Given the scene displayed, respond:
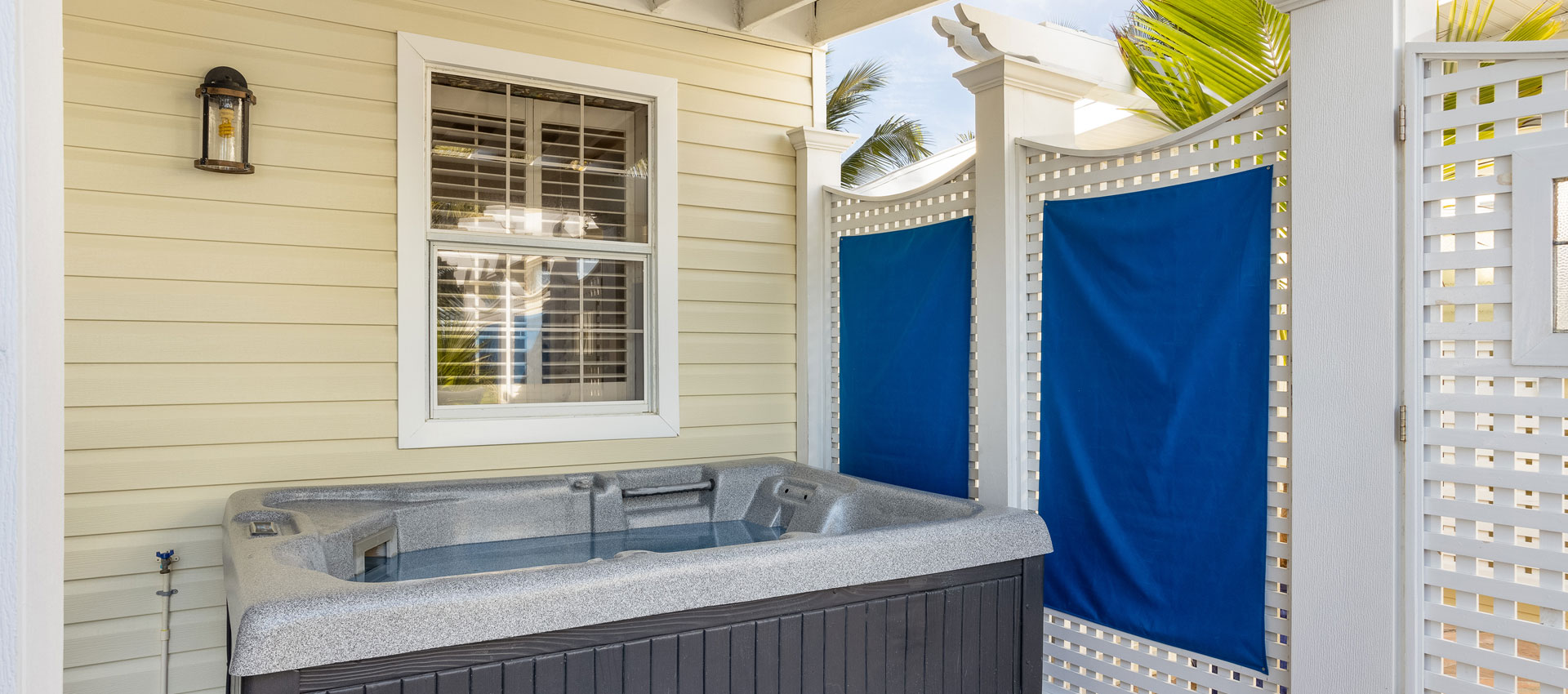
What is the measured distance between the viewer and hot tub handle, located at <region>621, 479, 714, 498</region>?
336cm

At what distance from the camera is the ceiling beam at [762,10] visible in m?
3.57

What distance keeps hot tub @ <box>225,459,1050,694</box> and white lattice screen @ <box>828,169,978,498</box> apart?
0.56 metres

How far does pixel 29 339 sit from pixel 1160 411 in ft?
7.99

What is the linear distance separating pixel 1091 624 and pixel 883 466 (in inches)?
42.7

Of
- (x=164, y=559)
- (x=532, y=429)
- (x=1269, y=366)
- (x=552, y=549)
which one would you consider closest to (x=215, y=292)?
(x=164, y=559)

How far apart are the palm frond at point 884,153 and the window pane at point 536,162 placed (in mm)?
9778

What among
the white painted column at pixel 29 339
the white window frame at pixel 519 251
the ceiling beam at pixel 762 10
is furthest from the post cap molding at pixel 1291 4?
the white painted column at pixel 29 339

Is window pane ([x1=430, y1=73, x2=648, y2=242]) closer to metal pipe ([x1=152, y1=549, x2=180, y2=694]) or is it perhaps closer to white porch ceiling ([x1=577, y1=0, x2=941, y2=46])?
white porch ceiling ([x1=577, y1=0, x2=941, y2=46])

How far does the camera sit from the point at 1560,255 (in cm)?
174

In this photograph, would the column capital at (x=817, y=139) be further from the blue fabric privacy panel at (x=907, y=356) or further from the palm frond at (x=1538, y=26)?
the palm frond at (x=1538, y=26)

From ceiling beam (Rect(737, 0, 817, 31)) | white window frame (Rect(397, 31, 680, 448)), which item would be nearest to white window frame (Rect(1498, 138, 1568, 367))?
ceiling beam (Rect(737, 0, 817, 31))

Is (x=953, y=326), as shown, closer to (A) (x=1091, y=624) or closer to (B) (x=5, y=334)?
(A) (x=1091, y=624)

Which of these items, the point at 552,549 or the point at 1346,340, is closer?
the point at 1346,340

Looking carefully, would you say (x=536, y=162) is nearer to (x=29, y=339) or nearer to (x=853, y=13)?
(x=853, y=13)
